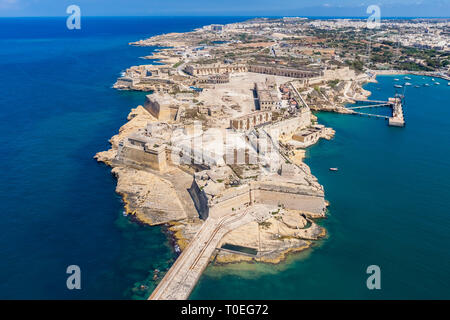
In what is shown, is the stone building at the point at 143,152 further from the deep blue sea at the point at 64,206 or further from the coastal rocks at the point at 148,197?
the deep blue sea at the point at 64,206

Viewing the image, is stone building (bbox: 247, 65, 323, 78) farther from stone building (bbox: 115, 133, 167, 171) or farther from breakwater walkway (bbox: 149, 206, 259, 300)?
breakwater walkway (bbox: 149, 206, 259, 300)

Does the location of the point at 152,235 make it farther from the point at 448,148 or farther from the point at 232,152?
the point at 448,148

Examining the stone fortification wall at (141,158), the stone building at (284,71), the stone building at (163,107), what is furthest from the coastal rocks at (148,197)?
the stone building at (284,71)

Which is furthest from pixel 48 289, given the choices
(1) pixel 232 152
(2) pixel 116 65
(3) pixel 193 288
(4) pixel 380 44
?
(4) pixel 380 44

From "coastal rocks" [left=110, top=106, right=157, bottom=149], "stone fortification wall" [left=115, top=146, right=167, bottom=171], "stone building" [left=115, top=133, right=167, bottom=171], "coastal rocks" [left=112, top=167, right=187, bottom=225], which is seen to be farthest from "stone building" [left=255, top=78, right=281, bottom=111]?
"coastal rocks" [left=112, top=167, right=187, bottom=225]

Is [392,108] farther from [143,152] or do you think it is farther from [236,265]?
[236,265]

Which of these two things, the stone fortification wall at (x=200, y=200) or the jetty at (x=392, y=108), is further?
the jetty at (x=392, y=108)
